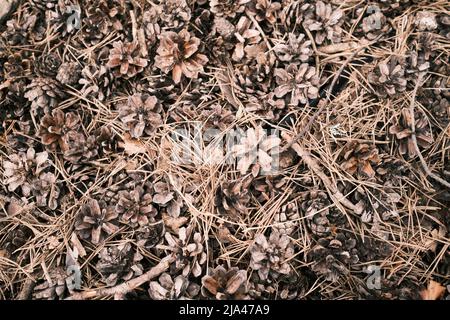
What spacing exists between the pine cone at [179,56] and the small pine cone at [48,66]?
0.61 meters

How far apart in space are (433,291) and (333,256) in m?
0.58

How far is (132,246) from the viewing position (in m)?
2.53

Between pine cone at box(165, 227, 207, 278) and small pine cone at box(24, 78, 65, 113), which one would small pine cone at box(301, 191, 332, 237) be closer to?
pine cone at box(165, 227, 207, 278)

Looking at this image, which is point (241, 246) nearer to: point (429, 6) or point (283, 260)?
point (283, 260)

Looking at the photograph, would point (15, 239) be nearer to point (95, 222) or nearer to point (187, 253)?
point (95, 222)

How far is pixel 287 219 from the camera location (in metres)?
2.52

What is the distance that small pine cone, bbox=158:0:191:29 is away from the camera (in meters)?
2.64

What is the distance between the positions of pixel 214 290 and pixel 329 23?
1674 mm

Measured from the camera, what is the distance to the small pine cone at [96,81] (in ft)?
8.67

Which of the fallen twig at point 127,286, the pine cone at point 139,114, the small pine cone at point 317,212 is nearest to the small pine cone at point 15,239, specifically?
the fallen twig at point 127,286

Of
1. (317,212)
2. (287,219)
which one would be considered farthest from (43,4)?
(317,212)

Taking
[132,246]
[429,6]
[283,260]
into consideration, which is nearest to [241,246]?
[283,260]

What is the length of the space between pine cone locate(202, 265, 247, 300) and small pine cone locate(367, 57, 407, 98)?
1312 mm

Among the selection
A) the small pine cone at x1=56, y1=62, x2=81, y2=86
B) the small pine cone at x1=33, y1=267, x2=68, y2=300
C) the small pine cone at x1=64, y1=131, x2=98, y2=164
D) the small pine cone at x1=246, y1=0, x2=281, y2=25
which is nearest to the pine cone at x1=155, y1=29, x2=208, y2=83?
the small pine cone at x1=246, y1=0, x2=281, y2=25
